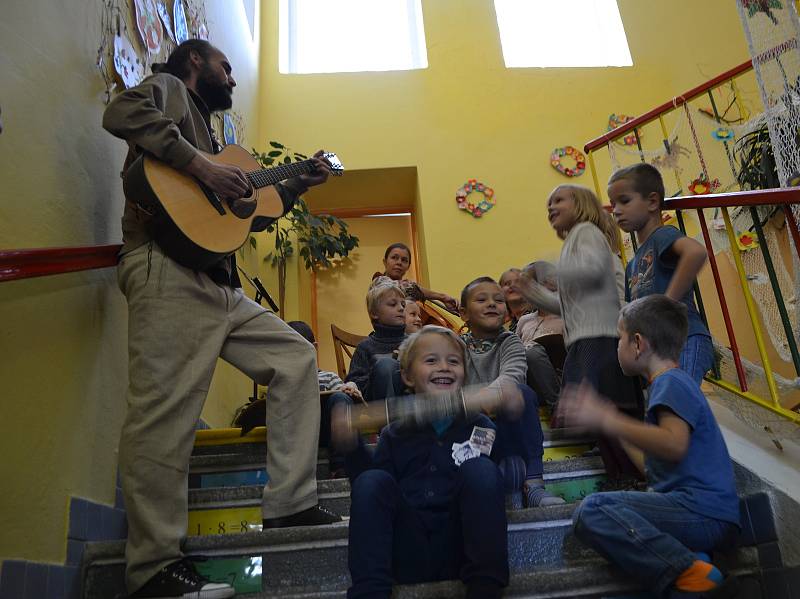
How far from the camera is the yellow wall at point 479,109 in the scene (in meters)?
5.25

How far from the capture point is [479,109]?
5637 mm

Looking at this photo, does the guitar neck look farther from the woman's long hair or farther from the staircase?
the staircase

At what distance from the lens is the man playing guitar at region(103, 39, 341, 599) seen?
1.65 meters

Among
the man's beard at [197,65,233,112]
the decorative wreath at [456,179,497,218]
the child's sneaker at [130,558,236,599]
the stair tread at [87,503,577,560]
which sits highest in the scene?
the decorative wreath at [456,179,497,218]

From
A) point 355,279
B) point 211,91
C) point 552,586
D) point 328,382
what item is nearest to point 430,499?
point 552,586

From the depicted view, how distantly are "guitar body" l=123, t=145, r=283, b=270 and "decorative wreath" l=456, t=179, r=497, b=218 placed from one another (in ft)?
11.2

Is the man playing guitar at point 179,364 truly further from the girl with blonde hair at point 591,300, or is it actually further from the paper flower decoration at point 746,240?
the paper flower decoration at point 746,240

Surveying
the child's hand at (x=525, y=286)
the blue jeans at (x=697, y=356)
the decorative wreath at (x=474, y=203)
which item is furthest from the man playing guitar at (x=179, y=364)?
the decorative wreath at (x=474, y=203)

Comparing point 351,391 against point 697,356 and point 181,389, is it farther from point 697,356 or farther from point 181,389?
point 697,356

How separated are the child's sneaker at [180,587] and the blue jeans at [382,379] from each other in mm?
1048

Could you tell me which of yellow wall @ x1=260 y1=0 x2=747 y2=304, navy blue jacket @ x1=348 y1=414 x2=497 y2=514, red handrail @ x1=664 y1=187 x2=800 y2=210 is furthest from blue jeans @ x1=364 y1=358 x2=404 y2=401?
yellow wall @ x1=260 y1=0 x2=747 y2=304

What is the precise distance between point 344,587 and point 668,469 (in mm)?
795

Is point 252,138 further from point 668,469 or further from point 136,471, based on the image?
point 668,469

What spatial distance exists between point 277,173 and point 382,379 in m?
0.87
